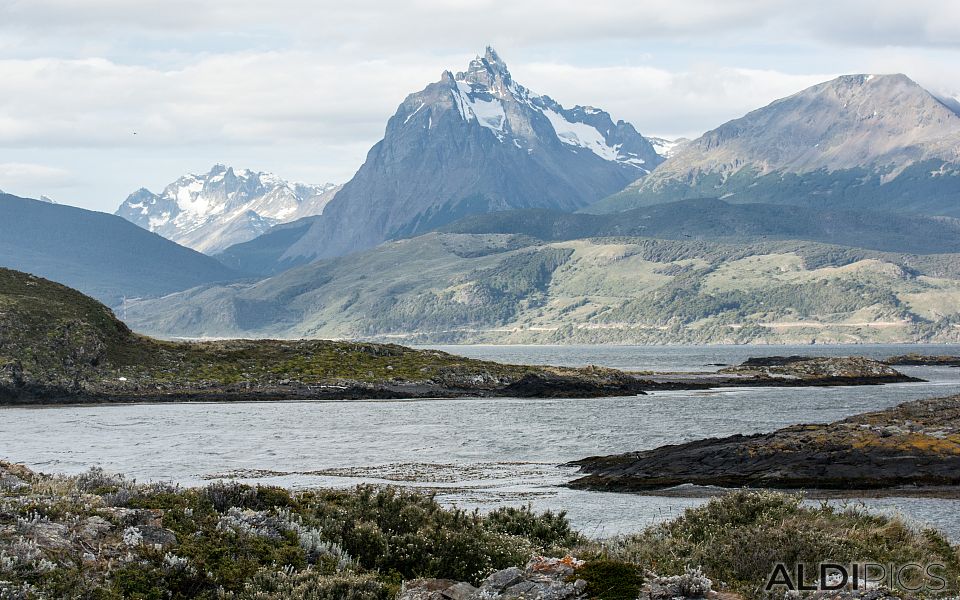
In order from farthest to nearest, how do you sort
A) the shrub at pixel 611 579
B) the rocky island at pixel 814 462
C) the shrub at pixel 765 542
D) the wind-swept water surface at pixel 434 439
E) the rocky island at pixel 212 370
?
the rocky island at pixel 212 370
the rocky island at pixel 814 462
the wind-swept water surface at pixel 434 439
the shrub at pixel 765 542
the shrub at pixel 611 579

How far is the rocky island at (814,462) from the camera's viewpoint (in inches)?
1887

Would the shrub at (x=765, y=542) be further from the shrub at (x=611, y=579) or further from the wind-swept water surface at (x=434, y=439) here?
the wind-swept water surface at (x=434, y=439)

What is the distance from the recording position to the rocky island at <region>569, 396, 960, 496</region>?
157 feet

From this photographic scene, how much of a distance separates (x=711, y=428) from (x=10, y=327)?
7190cm

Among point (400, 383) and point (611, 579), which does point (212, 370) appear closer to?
point (400, 383)

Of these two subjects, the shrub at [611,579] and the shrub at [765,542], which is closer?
the shrub at [611,579]

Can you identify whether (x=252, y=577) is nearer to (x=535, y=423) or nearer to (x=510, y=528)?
(x=510, y=528)

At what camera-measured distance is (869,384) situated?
6181 inches

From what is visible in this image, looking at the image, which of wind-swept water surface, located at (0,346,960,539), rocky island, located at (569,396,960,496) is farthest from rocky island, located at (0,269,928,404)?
rocky island, located at (569,396,960,496)

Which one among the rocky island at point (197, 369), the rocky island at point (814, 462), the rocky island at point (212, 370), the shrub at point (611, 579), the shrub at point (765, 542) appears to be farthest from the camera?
the rocky island at point (212, 370)

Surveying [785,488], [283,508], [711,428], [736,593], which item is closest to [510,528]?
[283,508]

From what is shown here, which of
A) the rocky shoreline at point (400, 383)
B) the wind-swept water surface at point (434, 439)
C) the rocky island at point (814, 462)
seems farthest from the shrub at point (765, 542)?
the rocky shoreline at point (400, 383)

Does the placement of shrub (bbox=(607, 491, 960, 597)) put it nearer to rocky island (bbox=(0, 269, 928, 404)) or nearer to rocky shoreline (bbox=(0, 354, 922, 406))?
rocky shoreline (bbox=(0, 354, 922, 406))

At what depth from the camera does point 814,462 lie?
2014 inches
